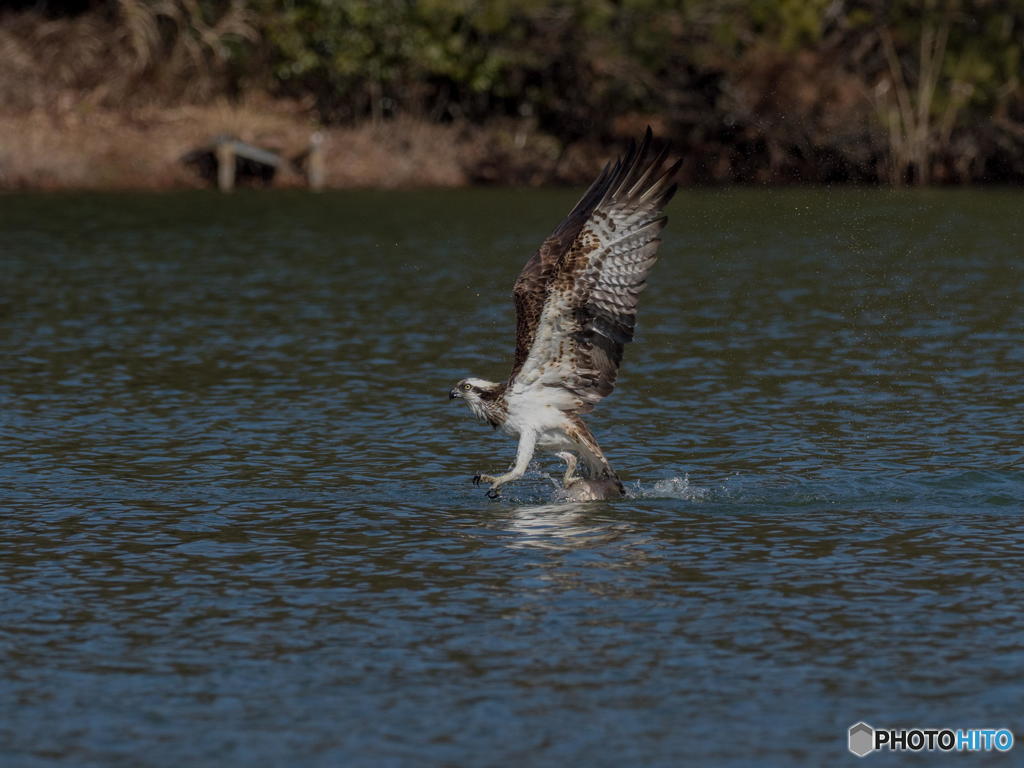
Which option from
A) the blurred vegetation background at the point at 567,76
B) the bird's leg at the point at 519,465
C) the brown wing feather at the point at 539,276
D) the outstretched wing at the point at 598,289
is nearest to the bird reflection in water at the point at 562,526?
the bird's leg at the point at 519,465

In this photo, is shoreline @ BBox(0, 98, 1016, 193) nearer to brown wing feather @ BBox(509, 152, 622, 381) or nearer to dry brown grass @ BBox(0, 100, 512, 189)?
dry brown grass @ BBox(0, 100, 512, 189)

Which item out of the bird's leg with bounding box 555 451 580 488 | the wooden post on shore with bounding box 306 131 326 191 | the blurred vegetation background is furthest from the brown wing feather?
the blurred vegetation background

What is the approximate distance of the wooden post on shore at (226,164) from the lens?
47031 mm

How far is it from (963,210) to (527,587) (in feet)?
99.3

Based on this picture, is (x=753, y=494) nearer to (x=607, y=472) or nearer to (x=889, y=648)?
(x=607, y=472)

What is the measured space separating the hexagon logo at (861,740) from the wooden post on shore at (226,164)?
4045 centimetres

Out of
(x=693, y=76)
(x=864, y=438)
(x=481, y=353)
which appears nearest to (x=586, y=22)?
(x=693, y=76)

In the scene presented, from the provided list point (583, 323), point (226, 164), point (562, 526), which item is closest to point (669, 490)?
point (562, 526)

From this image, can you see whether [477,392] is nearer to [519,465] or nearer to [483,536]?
[519,465]

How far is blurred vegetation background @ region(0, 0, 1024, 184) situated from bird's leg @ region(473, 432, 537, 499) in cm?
3718

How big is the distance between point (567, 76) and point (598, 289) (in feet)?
136

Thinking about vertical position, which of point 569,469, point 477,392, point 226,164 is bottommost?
point 569,469

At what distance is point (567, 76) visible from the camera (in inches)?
2098

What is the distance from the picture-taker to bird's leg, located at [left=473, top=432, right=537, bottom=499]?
41.3 feet
